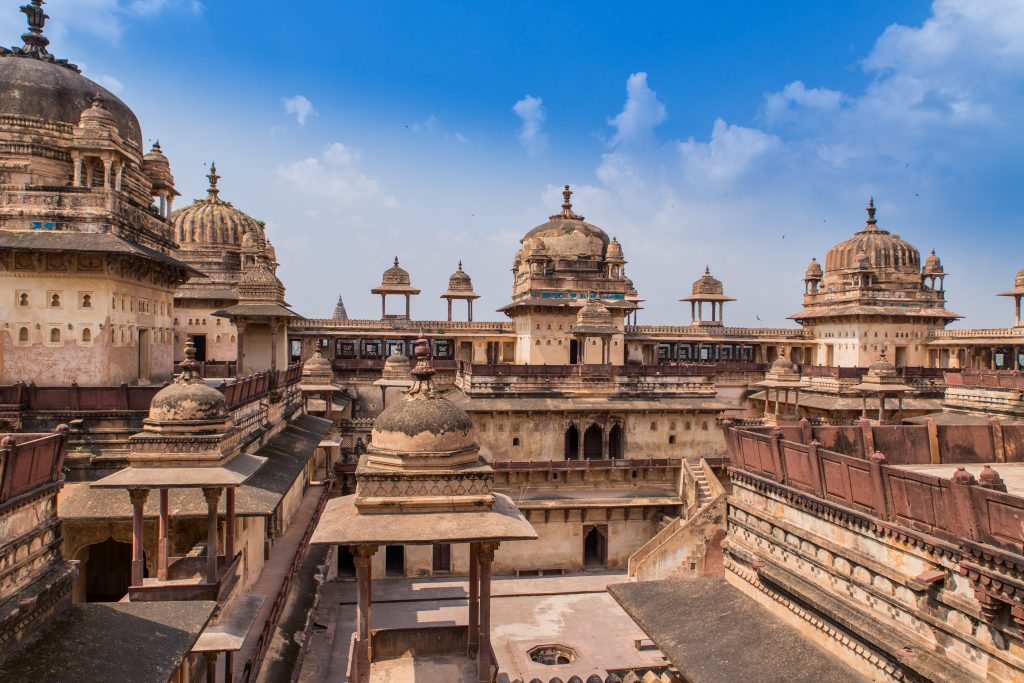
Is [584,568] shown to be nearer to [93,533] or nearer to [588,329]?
[588,329]

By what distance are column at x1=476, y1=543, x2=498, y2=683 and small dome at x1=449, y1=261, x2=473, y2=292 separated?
3990 cm

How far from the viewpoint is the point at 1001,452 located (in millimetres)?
13969

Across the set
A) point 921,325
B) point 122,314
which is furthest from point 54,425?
point 921,325

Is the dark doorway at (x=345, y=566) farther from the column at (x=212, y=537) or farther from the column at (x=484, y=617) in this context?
the column at (x=484, y=617)

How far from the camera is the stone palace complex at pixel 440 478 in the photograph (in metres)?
9.33

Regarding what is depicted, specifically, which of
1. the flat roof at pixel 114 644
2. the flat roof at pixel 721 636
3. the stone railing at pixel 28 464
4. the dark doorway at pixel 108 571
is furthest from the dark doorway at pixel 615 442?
the stone railing at pixel 28 464

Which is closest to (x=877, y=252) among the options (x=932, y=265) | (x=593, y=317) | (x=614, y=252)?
(x=932, y=265)

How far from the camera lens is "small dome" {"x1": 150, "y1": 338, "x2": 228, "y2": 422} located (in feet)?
40.9

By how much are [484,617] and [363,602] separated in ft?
5.77

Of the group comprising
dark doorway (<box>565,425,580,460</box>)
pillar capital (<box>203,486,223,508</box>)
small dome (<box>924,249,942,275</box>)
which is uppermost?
small dome (<box>924,249,942,275</box>)

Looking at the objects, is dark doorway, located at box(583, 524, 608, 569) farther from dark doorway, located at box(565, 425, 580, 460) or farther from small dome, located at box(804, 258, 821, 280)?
small dome, located at box(804, 258, 821, 280)

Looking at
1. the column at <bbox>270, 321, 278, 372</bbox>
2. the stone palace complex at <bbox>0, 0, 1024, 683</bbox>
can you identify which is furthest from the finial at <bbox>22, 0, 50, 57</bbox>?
the column at <bbox>270, 321, 278, 372</bbox>

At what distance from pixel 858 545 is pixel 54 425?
17.3m

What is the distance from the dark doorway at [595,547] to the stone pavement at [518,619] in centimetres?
88
